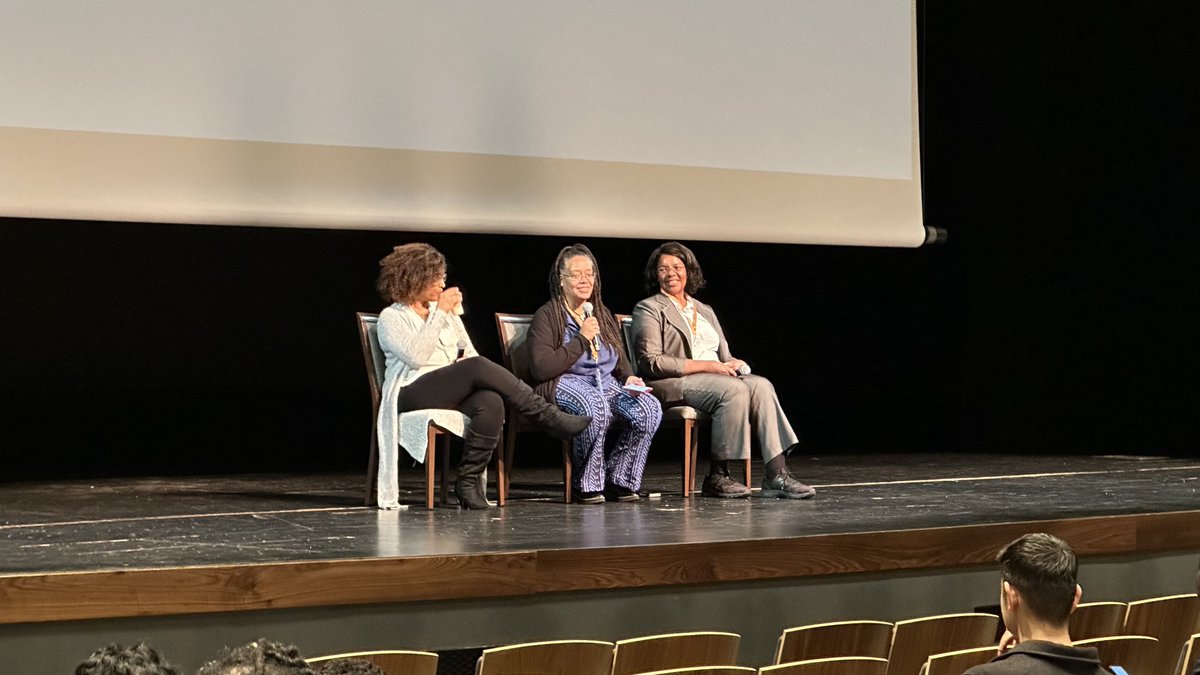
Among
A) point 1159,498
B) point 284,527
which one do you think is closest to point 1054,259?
point 1159,498

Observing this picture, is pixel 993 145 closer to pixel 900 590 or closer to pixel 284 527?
pixel 900 590

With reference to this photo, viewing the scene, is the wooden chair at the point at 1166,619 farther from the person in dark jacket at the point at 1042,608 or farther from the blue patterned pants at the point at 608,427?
the blue patterned pants at the point at 608,427

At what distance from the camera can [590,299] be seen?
4.63 metres

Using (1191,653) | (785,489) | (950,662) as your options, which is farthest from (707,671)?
(785,489)

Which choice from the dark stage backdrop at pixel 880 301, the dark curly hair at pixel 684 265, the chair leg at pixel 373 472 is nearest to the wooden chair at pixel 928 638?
the chair leg at pixel 373 472

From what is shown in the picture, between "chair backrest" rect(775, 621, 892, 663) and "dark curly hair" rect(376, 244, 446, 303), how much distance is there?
199 centimetres

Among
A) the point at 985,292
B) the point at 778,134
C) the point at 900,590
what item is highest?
the point at 778,134

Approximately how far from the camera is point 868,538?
3.54 m

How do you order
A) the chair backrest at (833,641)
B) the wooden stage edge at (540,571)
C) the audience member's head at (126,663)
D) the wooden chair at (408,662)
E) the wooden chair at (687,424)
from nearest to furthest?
the audience member's head at (126,663) → the wooden chair at (408,662) → the chair backrest at (833,641) → the wooden stage edge at (540,571) → the wooden chair at (687,424)

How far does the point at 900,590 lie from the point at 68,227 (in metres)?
3.79

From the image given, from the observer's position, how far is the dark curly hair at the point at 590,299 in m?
4.48

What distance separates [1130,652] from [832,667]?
2.00 feet

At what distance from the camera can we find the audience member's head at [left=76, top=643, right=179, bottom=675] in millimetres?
1322

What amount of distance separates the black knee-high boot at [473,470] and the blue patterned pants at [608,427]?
32cm
